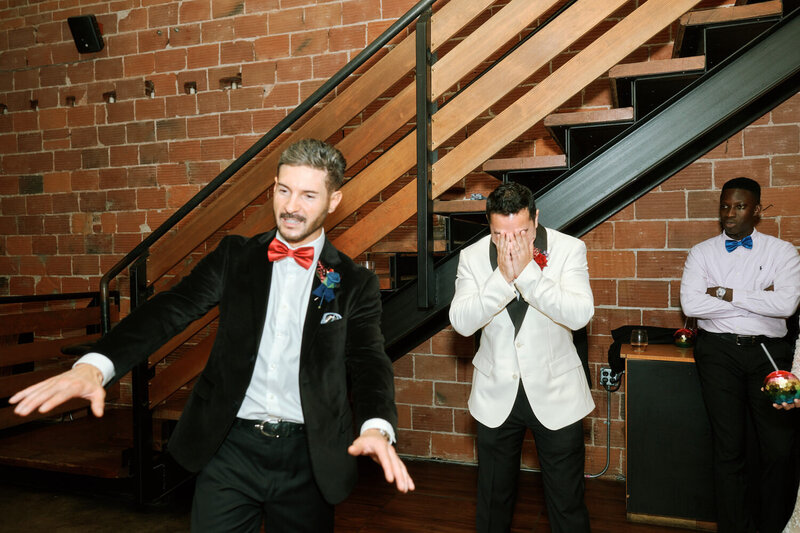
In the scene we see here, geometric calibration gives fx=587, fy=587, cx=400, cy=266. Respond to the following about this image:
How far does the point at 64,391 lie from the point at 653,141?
2.13 metres

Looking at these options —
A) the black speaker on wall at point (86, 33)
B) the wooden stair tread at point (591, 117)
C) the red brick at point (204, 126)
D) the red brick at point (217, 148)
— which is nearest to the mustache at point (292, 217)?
the wooden stair tread at point (591, 117)

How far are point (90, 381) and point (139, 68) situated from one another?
12.5 ft

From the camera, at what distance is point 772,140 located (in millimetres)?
3156

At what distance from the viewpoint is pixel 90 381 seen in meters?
1.26

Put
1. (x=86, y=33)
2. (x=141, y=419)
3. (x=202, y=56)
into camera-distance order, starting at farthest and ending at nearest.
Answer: (x=86, y=33)
(x=202, y=56)
(x=141, y=419)

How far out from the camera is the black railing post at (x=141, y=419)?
315 cm

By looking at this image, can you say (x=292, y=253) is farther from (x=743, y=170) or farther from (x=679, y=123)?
(x=743, y=170)

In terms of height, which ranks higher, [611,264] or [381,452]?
[611,264]

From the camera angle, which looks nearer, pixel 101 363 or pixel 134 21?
pixel 101 363

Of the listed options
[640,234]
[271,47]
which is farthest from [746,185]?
[271,47]

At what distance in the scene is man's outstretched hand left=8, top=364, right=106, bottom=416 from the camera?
3.88 ft

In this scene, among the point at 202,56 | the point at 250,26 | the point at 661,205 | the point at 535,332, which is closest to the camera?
the point at 535,332

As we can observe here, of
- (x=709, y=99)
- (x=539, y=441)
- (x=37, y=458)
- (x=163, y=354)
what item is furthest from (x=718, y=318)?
(x=37, y=458)

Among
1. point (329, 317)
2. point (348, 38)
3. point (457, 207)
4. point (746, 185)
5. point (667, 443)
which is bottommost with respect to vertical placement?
point (667, 443)
